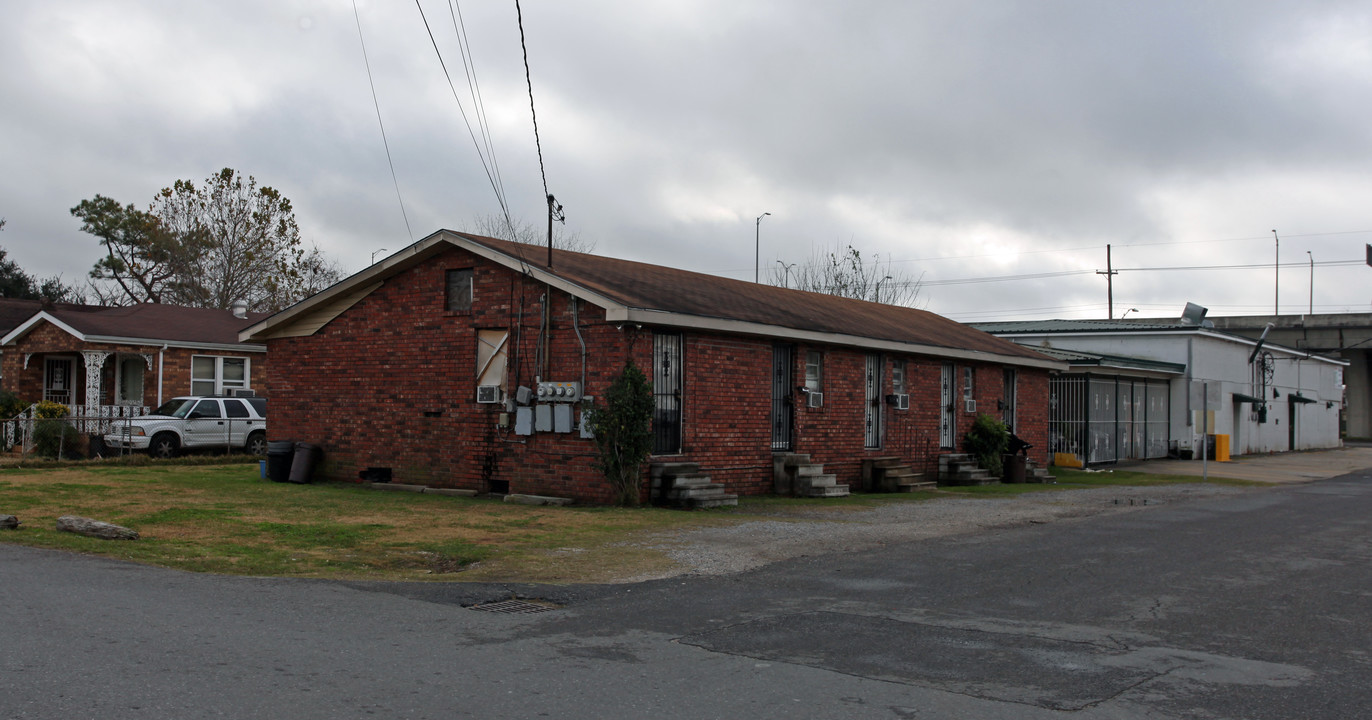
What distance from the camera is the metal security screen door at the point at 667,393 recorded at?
1676 cm

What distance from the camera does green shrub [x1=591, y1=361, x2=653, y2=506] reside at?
15680mm

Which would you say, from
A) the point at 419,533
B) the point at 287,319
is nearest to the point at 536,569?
the point at 419,533

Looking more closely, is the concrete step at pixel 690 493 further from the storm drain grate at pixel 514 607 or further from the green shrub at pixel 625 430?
the storm drain grate at pixel 514 607

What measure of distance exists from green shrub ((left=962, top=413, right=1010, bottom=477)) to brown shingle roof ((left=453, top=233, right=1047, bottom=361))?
1815mm

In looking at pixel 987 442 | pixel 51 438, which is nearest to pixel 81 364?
pixel 51 438

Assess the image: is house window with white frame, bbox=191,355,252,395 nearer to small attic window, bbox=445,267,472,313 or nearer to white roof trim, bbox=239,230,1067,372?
white roof trim, bbox=239,230,1067,372

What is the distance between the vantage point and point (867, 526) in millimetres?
14586

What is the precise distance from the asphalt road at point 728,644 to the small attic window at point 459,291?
871 cm

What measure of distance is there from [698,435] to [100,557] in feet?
29.9

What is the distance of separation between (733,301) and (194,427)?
13.7 meters

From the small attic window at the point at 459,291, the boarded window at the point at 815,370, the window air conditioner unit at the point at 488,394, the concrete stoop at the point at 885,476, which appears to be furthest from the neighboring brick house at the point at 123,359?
the concrete stoop at the point at 885,476

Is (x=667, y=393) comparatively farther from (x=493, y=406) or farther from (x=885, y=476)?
(x=885, y=476)

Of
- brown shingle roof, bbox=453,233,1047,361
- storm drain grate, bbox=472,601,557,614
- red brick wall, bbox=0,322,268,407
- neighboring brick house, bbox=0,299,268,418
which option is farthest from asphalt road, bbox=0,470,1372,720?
red brick wall, bbox=0,322,268,407

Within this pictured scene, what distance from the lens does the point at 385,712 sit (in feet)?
17.9
